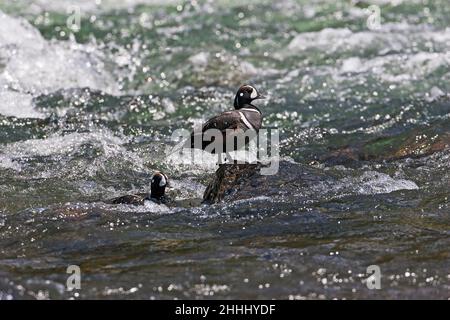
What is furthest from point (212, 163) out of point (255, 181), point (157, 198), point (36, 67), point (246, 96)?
point (36, 67)

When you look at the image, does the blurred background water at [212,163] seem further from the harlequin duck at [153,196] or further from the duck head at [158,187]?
the duck head at [158,187]

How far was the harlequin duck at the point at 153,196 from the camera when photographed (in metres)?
7.04

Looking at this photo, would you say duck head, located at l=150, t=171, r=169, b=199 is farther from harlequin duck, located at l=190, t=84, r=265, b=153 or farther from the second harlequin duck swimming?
harlequin duck, located at l=190, t=84, r=265, b=153

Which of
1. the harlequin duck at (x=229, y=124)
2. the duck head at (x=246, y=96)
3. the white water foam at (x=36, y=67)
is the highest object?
the white water foam at (x=36, y=67)

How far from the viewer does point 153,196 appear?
721 centimetres

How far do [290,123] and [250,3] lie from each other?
19.4 feet

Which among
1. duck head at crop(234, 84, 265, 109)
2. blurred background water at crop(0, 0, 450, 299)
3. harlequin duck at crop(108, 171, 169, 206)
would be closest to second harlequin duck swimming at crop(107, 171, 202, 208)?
harlequin duck at crop(108, 171, 169, 206)

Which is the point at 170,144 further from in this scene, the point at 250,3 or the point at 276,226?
the point at 250,3

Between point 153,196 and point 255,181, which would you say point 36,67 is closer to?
point 153,196

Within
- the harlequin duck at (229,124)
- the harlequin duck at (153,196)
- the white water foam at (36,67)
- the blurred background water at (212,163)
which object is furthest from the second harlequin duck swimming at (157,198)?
the white water foam at (36,67)

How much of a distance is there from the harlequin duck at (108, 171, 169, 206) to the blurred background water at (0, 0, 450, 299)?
148 millimetres

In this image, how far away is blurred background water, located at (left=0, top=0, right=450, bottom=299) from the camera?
5.55 m

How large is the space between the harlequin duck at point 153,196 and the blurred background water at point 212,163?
15cm

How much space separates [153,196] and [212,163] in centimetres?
163
